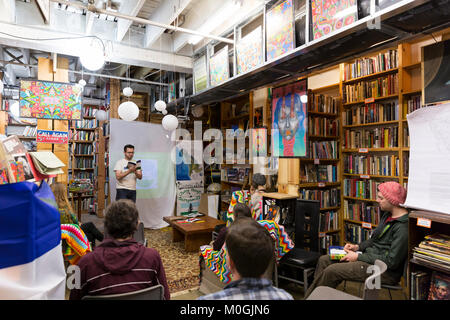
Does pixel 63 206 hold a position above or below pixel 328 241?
above

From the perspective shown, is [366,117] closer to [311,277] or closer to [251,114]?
[251,114]

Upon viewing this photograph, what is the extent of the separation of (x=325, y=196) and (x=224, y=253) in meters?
2.44

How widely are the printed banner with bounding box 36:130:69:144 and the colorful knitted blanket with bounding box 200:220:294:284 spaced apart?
3.45m

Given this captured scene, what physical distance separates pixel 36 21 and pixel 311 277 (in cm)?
516

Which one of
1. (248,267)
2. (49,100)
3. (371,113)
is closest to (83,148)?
(49,100)

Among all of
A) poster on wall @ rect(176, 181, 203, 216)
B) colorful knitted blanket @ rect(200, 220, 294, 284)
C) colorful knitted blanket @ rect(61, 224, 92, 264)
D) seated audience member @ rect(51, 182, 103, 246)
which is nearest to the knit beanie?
colorful knitted blanket @ rect(200, 220, 294, 284)

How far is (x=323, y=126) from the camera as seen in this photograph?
14.9 ft

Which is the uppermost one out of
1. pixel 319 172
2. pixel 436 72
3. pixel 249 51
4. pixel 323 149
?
pixel 249 51

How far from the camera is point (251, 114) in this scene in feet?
17.4

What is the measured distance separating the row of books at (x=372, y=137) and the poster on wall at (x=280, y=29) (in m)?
1.88

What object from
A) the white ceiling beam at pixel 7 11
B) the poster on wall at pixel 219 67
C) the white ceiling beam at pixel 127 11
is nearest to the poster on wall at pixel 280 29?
the poster on wall at pixel 219 67

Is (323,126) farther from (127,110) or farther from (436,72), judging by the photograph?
(127,110)

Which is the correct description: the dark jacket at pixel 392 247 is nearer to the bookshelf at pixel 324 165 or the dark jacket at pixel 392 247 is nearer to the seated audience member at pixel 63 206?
the bookshelf at pixel 324 165
